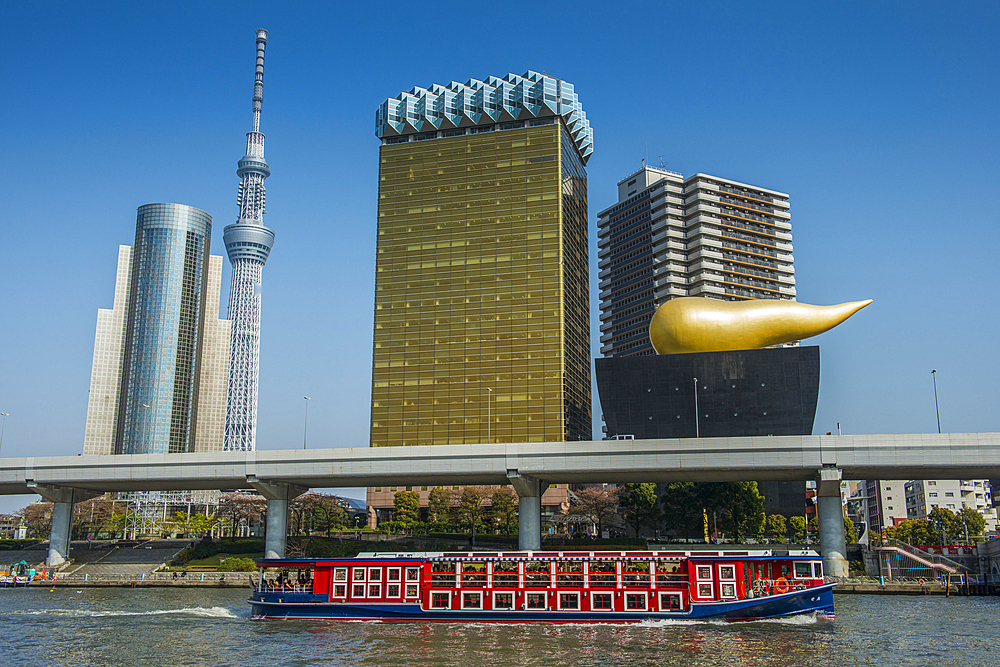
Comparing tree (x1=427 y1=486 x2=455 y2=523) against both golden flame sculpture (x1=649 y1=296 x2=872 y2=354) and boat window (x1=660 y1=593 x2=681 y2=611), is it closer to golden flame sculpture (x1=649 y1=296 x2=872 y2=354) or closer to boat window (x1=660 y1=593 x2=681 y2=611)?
golden flame sculpture (x1=649 y1=296 x2=872 y2=354)

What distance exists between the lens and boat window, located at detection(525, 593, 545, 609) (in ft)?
152

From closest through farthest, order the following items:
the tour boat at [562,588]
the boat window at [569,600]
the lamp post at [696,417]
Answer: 1. the tour boat at [562,588]
2. the boat window at [569,600]
3. the lamp post at [696,417]

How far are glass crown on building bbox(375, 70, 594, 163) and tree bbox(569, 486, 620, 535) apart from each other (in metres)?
65.3

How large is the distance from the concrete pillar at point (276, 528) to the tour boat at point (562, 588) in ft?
96.5

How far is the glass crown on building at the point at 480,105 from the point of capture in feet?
500

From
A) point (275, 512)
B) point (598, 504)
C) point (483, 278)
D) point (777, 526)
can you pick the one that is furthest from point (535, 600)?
point (483, 278)

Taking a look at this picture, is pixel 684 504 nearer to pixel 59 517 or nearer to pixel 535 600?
pixel 535 600

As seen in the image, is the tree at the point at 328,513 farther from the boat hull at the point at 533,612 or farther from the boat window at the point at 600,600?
the boat window at the point at 600,600

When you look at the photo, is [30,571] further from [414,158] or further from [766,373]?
[414,158]

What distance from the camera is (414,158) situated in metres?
151

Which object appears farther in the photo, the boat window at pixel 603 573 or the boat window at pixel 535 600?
the boat window at pixel 535 600

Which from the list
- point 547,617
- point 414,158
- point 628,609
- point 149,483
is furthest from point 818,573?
point 414,158

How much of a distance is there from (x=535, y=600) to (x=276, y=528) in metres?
39.9

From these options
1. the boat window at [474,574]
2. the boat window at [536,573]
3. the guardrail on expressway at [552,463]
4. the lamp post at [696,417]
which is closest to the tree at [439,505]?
the guardrail on expressway at [552,463]
